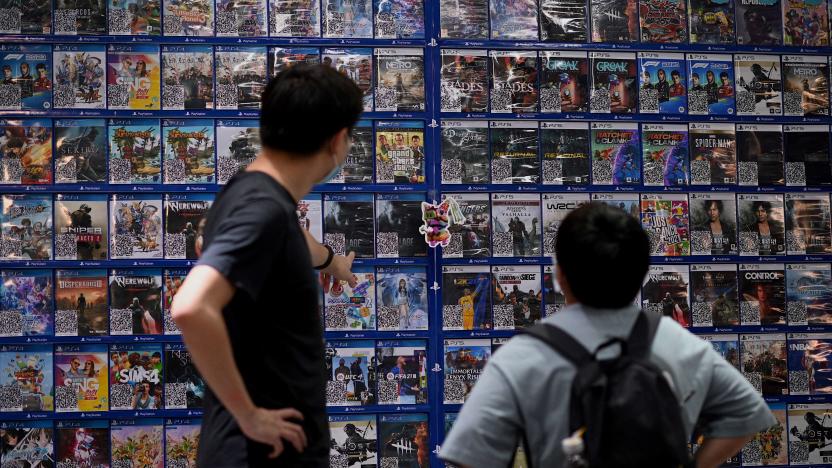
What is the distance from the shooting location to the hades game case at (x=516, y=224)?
468 centimetres

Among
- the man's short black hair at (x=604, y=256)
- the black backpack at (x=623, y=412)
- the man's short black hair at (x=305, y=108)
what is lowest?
the black backpack at (x=623, y=412)

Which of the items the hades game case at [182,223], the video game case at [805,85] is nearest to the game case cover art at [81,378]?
the hades game case at [182,223]

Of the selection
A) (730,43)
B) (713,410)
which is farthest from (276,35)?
(713,410)

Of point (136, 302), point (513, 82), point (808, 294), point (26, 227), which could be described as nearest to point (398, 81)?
point (513, 82)

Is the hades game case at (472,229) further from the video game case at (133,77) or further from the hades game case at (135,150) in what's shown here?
the video game case at (133,77)

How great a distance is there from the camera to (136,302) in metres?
4.51

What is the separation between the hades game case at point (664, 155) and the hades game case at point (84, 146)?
288 centimetres

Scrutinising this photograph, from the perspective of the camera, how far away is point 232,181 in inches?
83.5

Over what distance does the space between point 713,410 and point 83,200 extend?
348cm

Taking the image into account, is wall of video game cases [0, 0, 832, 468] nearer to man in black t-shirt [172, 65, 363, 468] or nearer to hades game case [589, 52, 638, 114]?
hades game case [589, 52, 638, 114]

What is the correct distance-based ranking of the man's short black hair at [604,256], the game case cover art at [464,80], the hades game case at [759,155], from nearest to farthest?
1. the man's short black hair at [604,256]
2. the game case cover art at [464,80]
3. the hades game case at [759,155]

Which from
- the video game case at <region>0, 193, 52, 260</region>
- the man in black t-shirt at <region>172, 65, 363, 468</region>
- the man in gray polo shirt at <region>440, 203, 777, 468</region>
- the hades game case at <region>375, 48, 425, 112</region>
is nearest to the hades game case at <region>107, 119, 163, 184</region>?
the video game case at <region>0, 193, 52, 260</region>

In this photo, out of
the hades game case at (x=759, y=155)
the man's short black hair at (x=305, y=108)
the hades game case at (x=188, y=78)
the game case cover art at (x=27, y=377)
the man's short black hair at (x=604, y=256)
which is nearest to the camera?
the man's short black hair at (x=604, y=256)

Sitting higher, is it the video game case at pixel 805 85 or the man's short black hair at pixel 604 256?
the video game case at pixel 805 85
